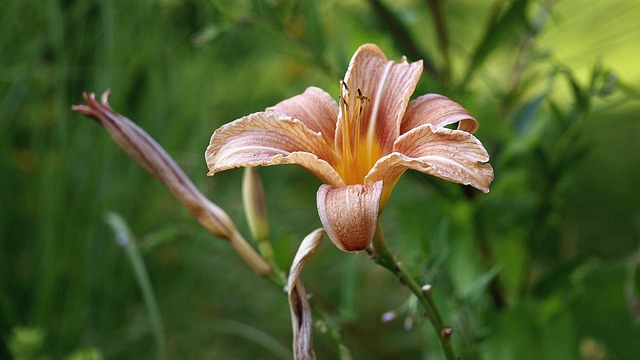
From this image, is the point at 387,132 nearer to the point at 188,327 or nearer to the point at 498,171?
the point at 498,171

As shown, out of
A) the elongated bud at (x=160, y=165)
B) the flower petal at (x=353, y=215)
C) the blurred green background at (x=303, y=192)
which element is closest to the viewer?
the flower petal at (x=353, y=215)

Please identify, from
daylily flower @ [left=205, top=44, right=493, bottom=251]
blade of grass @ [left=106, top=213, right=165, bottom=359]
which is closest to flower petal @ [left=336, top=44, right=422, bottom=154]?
daylily flower @ [left=205, top=44, right=493, bottom=251]

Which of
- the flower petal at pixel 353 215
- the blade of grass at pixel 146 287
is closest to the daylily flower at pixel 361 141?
the flower petal at pixel 353 215

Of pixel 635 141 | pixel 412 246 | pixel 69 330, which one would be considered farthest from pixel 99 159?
pixel 635 141

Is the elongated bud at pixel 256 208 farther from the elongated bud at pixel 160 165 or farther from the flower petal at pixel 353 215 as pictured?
the flower petal at pixel 353 215

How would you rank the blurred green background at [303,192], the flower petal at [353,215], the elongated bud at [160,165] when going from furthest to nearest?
the blurred green background at [303,192]
the elongated bud at [160,165]
the flower petal at [353,215]

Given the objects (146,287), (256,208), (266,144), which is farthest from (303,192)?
(266,144)
